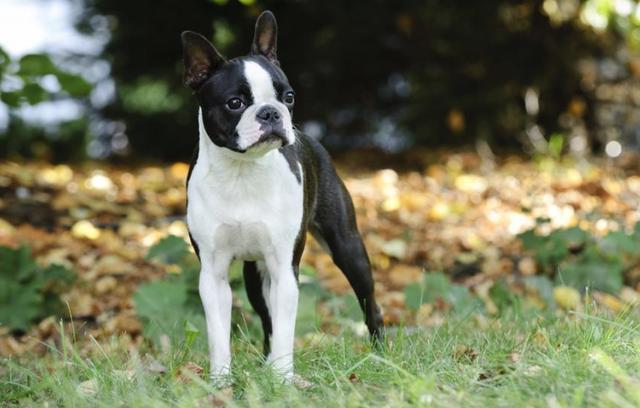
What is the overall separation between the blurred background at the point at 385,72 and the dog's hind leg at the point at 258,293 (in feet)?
18.0

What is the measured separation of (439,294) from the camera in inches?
223

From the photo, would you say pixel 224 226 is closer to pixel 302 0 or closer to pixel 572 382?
pixel 572 382

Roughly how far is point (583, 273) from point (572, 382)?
302 cm

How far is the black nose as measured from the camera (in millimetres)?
3443

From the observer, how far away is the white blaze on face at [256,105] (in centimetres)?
346

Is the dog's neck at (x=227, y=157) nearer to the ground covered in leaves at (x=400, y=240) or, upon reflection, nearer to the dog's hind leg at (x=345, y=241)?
the dog's hind leg at (x=345, y=241)

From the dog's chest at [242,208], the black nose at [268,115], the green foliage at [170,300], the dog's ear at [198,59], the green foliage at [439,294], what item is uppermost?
the dog's ear at [198,59]

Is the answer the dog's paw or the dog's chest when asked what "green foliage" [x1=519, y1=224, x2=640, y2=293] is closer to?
the dog's chest

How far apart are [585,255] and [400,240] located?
1498mm

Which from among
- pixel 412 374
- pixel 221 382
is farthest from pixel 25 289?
pixel 412 374

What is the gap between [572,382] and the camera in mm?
2943

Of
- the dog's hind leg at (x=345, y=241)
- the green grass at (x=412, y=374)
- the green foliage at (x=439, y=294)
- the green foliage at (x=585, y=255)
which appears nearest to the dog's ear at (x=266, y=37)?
the dog's hind leg at (x=345, y=241)

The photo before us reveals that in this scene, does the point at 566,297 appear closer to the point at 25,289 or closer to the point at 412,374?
the point at 412,374

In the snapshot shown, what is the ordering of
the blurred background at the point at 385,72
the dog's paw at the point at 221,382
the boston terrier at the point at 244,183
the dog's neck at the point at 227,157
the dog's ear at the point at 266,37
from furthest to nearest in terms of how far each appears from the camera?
the blurred background at the point at 385,72
the dog's ear at the point at 266,37
the dog's neck at the point at 227,157
the boston terrier at the point at 244,183
the dog's paw at the point at 221,382
